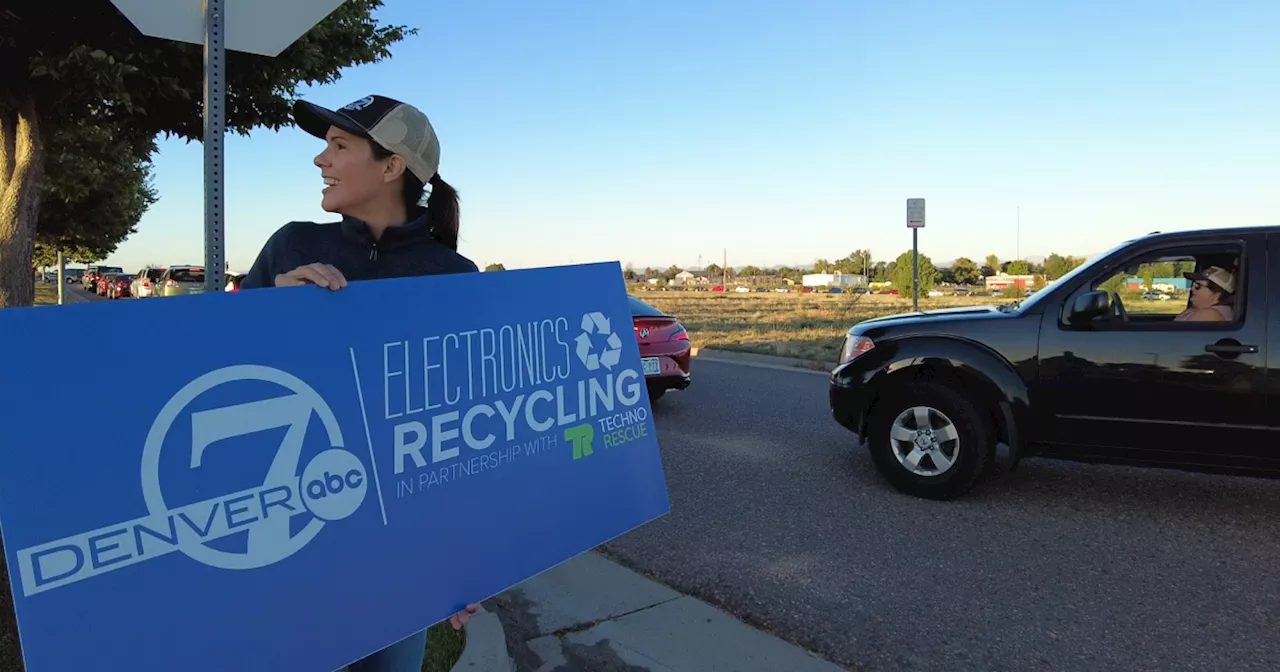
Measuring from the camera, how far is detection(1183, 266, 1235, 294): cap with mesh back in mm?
5422

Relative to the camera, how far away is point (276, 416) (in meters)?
1.66

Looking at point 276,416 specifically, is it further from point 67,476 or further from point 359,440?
point 67,476

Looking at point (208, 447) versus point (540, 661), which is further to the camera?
point (540, 661)

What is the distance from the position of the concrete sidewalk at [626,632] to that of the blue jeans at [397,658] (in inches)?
50.6

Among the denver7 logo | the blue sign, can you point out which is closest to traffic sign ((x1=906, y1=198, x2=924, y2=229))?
the blue sign

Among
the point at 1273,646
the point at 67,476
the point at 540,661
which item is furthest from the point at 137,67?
the point at 1273,646

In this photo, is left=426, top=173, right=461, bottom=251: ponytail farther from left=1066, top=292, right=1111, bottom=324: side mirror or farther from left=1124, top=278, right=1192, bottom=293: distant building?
left=1124, top=278, right=1192, bottom=293: distant building

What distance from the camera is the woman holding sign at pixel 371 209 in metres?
2.00

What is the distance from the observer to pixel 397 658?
6.84 feet

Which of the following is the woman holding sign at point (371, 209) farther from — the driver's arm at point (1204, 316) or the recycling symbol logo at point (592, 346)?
the driver's arm at point (1204, 316)

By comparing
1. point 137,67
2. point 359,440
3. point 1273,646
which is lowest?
point 1273,646

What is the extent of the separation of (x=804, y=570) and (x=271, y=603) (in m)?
3.37

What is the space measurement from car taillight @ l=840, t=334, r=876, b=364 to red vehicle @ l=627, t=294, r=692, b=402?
8.67 ft

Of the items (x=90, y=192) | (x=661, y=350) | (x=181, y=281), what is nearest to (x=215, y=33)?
(x=661, y=350)
